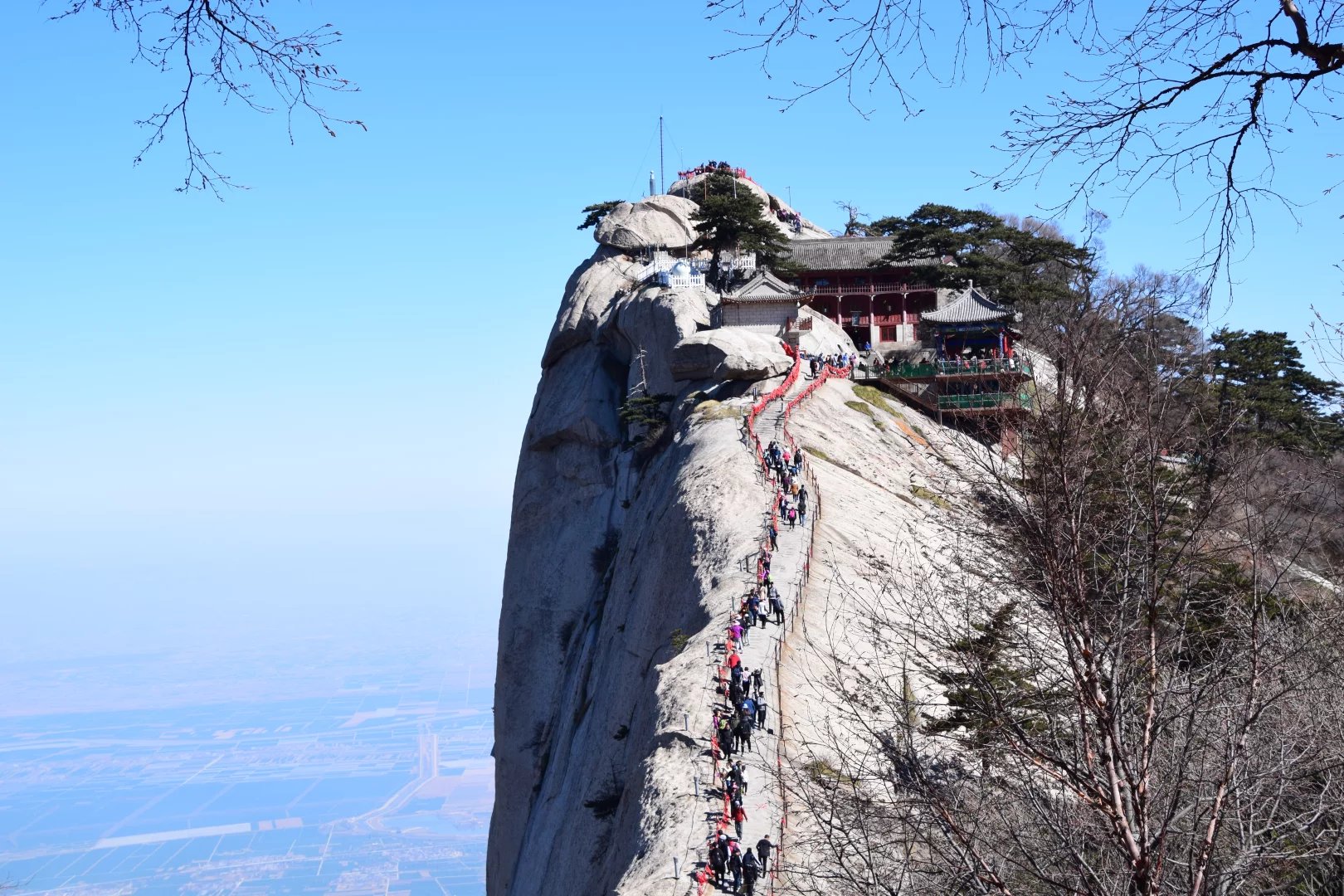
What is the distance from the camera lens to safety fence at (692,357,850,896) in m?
20.0

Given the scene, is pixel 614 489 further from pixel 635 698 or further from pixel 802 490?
pixel 635 698

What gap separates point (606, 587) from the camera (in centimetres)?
5672

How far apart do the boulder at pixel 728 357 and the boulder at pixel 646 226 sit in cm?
1753

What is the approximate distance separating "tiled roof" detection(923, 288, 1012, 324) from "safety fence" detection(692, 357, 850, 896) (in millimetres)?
4741

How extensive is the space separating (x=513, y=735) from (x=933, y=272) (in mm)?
28112

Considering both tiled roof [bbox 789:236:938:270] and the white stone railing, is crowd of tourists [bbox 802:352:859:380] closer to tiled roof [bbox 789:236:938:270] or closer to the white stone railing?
the white stone railing

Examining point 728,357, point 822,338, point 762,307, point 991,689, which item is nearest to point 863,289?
point 822,338

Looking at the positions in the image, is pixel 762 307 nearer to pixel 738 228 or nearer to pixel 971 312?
pixel 738 228

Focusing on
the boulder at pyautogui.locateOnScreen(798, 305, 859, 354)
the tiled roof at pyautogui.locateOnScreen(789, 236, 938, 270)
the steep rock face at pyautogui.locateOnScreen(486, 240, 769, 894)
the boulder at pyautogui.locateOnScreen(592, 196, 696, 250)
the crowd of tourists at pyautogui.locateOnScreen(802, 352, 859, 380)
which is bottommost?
the steep rock face at pyautogui.locateOnScreen(486, 240, 769, 894)

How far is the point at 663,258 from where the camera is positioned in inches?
2872

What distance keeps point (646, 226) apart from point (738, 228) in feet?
26.4

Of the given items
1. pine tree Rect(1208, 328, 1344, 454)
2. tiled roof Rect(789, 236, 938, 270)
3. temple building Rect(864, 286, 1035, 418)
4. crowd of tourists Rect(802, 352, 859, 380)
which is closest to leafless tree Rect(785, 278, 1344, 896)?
pine tree Rect(1208, 328, 1344, 454)

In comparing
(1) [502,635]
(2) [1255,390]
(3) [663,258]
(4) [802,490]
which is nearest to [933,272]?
(3) [663,258]

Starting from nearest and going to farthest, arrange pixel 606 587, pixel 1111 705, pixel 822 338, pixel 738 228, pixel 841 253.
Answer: pixel 1111 705, pixel 606 587, pixel 822 338, pixel 738 228, pixel 841 253
